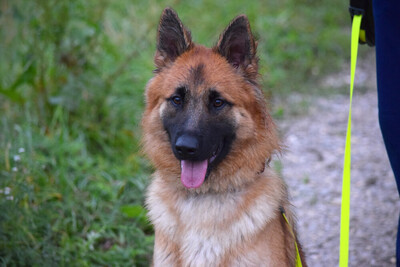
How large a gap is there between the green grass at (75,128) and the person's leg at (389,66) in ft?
7.11

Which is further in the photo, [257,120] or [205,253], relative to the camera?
[257,120]

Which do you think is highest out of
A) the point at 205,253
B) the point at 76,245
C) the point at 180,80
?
the point at 180,80

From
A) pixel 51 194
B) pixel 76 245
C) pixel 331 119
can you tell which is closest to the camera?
pixel 76 245

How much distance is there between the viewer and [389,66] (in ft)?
8.73

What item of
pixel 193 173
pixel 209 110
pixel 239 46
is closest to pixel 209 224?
pixel 193 173

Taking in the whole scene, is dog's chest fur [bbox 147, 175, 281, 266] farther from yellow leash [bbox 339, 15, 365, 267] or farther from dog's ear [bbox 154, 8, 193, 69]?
dog's ear [bbox 154, 8, 193, 69]

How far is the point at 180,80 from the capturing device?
297 cm

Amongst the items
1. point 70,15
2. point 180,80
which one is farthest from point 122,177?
point 180,80

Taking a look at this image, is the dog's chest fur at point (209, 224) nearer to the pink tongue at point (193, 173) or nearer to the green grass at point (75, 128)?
the pink tongue at point (193, 173)

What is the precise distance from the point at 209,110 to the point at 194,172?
1.26 ft

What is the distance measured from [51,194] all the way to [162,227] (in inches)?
68.1

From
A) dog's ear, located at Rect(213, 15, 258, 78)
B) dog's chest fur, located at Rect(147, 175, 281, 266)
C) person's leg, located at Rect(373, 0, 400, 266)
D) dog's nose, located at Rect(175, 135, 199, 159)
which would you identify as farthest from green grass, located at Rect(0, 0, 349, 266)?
person's leg, located at Rect(373, 0, 400, 266)

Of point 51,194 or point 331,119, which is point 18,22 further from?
point 331,119

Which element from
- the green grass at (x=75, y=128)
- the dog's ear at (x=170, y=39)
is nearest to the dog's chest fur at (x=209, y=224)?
the dog's ear at (x=170, y=39)
